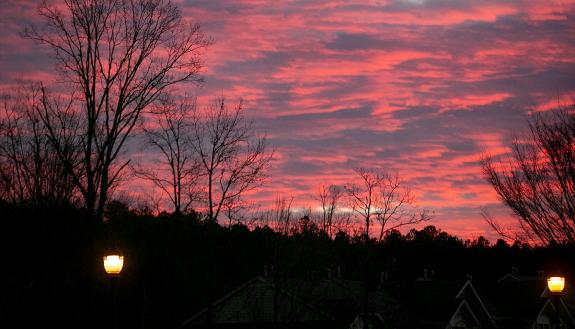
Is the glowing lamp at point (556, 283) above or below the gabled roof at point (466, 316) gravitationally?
above

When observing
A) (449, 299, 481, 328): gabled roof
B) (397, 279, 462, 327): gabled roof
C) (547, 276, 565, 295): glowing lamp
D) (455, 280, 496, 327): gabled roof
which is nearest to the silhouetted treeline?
(547, 276, 565, 295): glowing lamp

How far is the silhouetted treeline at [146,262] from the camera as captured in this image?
86.4 feet

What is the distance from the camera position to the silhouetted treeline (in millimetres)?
→ 26328

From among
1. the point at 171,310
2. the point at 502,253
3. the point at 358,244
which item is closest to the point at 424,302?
the point at 358,244

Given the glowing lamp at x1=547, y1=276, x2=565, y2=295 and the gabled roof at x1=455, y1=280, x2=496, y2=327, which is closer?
the glowing lamp at x1=547, y1=276, x2=565, y2=295

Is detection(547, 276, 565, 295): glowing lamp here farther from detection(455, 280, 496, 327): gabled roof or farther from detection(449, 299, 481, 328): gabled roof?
detection(455, 280, 496, 327): gabled roof

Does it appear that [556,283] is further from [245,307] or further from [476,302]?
[476,302]

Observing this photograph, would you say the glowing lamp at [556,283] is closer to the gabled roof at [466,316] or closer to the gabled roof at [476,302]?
the gabled roof at [466,316]

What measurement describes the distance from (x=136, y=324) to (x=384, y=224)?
726 inches

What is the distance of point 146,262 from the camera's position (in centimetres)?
4978

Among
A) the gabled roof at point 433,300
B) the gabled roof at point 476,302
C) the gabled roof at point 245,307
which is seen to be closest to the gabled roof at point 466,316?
the gabled roof at point 433,300

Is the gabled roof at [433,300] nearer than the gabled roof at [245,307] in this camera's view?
No

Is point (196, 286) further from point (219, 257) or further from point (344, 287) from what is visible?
point (344, 287)

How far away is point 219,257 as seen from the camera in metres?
50.4
